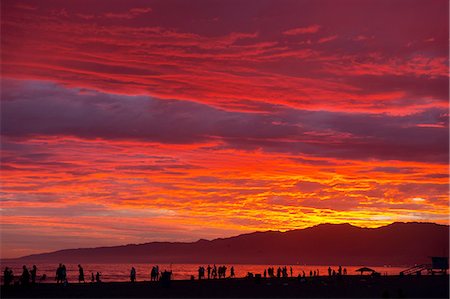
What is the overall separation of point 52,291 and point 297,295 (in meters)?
19.1

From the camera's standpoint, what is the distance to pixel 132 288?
56000 mm

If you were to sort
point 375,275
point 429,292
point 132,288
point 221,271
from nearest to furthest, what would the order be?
1. point 429,292
2. point 132,288
3. point 375,275
4. point 221,271

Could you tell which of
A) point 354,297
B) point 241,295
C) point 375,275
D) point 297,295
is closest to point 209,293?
point 241,295

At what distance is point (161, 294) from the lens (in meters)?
49.5

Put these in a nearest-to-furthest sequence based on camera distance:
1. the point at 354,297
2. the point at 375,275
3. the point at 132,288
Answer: the point at 354,297 → the point at 132,288 → the point at 375,275

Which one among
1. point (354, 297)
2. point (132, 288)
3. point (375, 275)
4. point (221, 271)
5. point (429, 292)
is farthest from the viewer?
point (221, 271)

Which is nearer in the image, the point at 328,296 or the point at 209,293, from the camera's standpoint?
the point at 328,296

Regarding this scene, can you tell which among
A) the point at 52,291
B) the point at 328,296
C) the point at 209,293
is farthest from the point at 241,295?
the point at 52,291

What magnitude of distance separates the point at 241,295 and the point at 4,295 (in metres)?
17.2

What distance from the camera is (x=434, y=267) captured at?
251 ft

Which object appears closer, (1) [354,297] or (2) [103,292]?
(1) [354,297]

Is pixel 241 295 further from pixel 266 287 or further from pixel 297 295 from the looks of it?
pixel 266 287

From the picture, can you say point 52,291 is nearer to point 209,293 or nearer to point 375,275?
point 209,293

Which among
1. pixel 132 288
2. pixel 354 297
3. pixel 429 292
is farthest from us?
pixel 132 288
